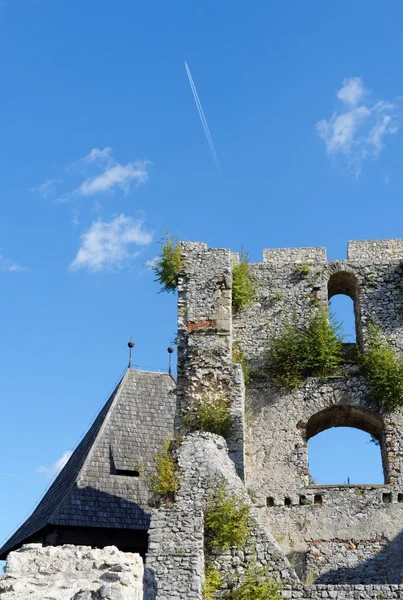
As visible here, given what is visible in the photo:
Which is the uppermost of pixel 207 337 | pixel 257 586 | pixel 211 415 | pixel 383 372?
pixel 207 337

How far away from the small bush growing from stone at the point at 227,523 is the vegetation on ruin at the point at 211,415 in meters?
2.04

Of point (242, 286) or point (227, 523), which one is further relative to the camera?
point (242, 286)

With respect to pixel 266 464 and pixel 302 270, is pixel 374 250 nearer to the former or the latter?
pixel 302 270

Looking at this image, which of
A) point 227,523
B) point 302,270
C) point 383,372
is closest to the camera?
point 227,523

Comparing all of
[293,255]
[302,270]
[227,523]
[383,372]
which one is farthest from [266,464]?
[293,255]

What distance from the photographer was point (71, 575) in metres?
7.34

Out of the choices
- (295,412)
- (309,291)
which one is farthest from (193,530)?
(309,291)

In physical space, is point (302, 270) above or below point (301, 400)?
above

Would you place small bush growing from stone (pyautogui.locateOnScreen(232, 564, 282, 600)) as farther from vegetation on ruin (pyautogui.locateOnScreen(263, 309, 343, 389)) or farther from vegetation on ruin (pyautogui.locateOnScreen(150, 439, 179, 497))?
vegetation on ruin (pyautogui.locateOnScreen(263, 309, 343, 389))

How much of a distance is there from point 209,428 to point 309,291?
361 centimetres

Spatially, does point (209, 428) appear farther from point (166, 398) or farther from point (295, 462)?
point (166, 398)

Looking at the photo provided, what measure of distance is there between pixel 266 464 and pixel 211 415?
1408mm

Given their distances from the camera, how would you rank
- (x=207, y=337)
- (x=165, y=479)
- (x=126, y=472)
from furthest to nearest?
(x=126, y=472) → (x=207, y=337) → (x=165, y=479)

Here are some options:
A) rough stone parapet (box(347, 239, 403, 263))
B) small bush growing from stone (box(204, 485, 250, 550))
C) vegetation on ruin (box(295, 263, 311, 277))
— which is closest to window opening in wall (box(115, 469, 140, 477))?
vegetation on ruin (box(295, 263, 311, 277))
